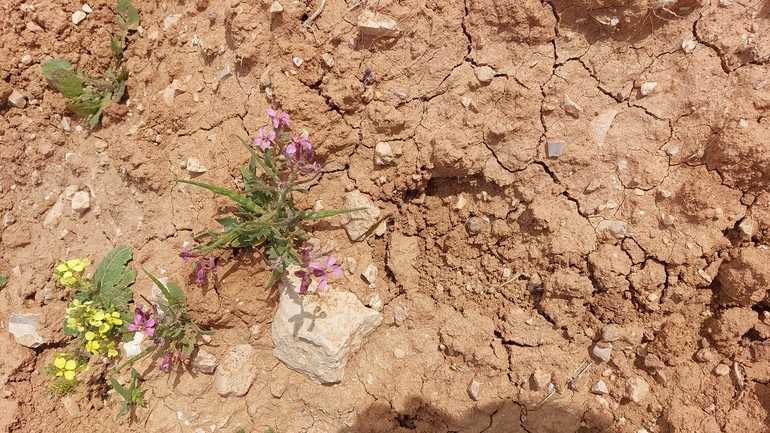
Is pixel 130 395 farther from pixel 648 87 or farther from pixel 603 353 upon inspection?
pixel 648 87

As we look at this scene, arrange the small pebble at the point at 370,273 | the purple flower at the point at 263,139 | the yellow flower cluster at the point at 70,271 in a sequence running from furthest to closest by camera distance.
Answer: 1. the small pebble at the point at 370,273
2. the yellow flower cluster at the point at 70,271
3. the purple flower at the point at 263,139

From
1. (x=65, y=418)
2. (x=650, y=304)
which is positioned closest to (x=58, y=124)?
(x=65, y=418)

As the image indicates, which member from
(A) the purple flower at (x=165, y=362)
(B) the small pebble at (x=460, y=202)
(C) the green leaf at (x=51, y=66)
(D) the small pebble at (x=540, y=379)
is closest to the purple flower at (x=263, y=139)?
(B) the small pebble at (x=460, y=202)

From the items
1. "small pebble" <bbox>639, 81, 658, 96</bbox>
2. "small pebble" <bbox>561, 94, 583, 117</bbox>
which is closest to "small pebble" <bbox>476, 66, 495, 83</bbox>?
"small pebble" <bbox>561, 94, 583, 117</bbox>

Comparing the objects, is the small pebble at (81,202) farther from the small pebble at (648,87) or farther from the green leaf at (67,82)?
the small pebble at (648,87)

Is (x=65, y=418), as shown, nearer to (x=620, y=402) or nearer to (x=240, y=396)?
(x=240, y=396)

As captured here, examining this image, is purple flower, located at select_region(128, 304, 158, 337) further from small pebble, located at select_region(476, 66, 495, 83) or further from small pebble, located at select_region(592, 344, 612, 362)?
small pebble, located at select_region(592, 344, 612, 362)
